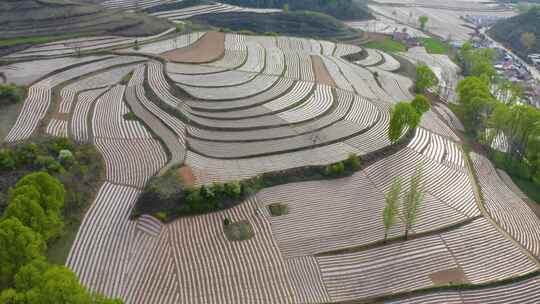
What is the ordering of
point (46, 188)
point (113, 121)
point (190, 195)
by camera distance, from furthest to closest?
point (113, 121), point (190, 195), point (46, 188)

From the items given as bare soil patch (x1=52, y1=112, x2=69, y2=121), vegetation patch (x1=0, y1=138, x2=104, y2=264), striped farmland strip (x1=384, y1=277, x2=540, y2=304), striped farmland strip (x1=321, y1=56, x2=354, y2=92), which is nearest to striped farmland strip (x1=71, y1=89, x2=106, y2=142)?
bare soil patch (x1=52, y1=112, x2=69, y2=121)

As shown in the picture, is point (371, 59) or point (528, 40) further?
point (528, 40)

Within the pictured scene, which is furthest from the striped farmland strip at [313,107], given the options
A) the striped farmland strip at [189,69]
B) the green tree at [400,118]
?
the striped farmland strip at [189,69]

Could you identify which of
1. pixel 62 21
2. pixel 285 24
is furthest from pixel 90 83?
pixel 285 24

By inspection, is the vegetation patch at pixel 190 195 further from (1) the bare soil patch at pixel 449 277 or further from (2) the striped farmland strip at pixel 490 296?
(1) the bare soil patch at pixel 449 277

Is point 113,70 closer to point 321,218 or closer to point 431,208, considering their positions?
point 321,218

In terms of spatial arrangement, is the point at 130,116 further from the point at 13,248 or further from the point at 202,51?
the point at 13,248

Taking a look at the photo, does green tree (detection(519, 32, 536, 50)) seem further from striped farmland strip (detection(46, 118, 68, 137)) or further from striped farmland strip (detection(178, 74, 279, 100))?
striped farmland strip (detection(46, 118, 68, 137))
